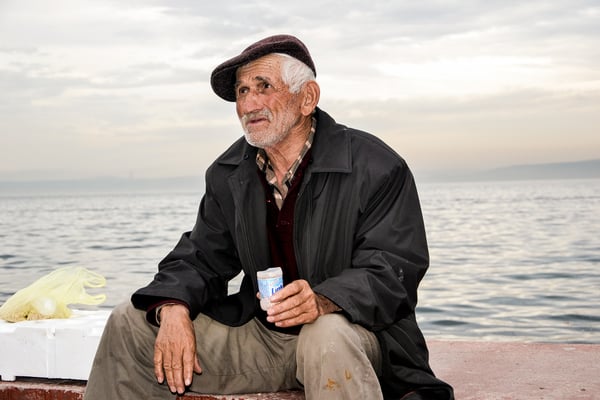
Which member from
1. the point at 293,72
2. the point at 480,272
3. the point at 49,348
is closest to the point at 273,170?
the point at 293,72

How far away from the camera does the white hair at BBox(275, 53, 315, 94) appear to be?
3.13 meters

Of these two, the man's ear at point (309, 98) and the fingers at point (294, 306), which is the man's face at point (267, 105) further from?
the fingers at point (294, 306)

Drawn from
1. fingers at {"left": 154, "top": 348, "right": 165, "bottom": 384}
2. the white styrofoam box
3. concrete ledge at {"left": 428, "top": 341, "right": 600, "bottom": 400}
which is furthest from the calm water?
fingers at {"left": 154, "top": 348, "right": 165, "bottom": 384}

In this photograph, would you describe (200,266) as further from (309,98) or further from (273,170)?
(309,98)

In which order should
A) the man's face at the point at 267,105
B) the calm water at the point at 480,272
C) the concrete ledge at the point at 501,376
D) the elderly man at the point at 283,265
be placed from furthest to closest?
the calm water at the point at 480,272
the concrete ledge at the point at 501,376
the man's face at the point at 267,105
the elderly man at the point at 283,265

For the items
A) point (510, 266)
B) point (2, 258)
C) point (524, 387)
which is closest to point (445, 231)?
point (510, 266)

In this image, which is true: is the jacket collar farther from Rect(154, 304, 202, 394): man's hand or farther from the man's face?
Rect(154, 304, 202, 394): man's hand

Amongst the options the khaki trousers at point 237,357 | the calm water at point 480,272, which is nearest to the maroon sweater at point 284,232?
the khaki trousers at point 237,357

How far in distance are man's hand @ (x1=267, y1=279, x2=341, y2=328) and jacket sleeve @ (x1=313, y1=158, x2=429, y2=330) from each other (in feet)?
0.17

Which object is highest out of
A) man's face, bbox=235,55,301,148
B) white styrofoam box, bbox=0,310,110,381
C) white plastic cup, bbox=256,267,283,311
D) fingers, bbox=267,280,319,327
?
man's face, bbox=235,55,301,148

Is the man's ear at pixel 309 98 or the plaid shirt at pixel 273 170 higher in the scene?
the man's ear at pixel 309 98

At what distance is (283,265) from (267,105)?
642 millimetres

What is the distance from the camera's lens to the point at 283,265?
9.94 feet

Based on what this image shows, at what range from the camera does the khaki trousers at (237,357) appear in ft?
7.83
